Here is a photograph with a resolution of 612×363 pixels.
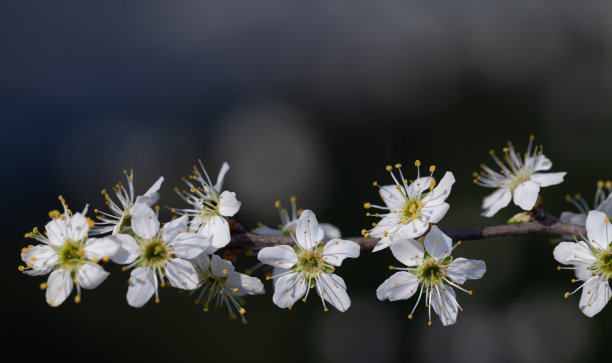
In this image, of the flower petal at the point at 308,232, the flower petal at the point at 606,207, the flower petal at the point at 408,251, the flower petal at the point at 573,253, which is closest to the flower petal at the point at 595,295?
the flower petal at the point at 573,253

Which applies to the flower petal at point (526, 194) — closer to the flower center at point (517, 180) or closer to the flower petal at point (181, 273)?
the flower center at point (517, 180)

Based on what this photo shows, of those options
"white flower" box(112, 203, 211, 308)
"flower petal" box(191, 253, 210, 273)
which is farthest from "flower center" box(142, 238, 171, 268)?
"flower petal" box(191, 253, 210, 273)

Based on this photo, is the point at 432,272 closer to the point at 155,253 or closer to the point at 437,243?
the point at 437,243

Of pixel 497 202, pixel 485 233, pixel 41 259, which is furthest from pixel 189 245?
pixel 497 202

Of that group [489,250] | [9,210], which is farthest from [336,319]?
[9,210]

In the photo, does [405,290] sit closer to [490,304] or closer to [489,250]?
[490,304]
